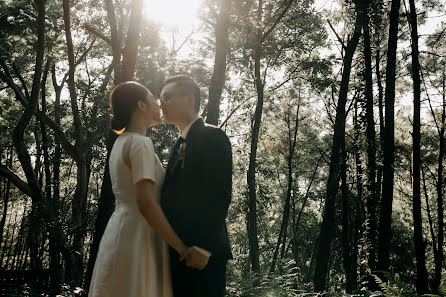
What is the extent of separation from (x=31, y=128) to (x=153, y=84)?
314 inches

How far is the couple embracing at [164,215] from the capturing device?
99.7 inches

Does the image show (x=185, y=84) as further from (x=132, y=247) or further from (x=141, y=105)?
(x=132, y=247)

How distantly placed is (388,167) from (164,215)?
32.0ft

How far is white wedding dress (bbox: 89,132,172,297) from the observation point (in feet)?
8.42

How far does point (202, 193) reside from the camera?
2.59m

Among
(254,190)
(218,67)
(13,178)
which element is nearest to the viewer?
(218,67)

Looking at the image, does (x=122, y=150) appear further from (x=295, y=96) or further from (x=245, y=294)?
(x=295, y=96)

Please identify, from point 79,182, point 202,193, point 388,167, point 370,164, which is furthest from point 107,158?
point 370,164

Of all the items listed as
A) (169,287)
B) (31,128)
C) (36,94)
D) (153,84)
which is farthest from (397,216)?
(169,287)

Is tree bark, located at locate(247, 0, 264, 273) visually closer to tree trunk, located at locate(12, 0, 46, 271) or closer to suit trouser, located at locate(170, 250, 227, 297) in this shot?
tree trunk, located at locate(12, 0, 46, 271)

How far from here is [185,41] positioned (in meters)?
24.1

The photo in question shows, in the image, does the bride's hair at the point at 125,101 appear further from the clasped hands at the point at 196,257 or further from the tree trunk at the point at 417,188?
the tree trunk at the point at 417,188

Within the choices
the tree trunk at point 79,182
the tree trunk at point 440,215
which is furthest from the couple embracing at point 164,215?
the tree trunk at point 440,215

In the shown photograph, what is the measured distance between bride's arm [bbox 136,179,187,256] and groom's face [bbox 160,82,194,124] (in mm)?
580
